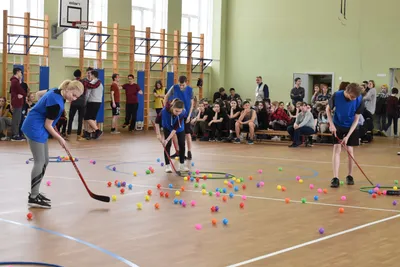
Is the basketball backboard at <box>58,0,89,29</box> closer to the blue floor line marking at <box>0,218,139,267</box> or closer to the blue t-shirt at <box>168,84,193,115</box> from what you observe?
the blue t-shirt at <box>168,84,193,115</box>

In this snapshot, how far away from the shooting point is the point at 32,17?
20078 mm

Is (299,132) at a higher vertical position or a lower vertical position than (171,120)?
lower

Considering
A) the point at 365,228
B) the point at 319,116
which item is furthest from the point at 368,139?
the point at 365,228

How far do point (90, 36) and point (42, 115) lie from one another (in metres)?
14.1

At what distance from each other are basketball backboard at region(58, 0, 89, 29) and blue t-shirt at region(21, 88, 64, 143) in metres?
12.0

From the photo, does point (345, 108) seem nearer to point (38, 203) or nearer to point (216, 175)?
point (216, 175)

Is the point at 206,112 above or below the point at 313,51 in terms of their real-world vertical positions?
below

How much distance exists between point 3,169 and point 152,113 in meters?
12.7

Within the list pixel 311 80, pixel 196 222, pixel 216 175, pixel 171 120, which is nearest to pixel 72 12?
pixel 311 80

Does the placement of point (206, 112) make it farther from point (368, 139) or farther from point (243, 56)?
point (243, 56)

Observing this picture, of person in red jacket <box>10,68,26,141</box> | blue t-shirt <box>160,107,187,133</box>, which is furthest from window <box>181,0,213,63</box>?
blue t-shirt <box>160,107,187,133</box>

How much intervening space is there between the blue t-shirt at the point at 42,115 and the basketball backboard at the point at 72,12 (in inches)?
473

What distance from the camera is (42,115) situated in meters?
7.70

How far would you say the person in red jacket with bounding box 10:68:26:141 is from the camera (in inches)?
660
